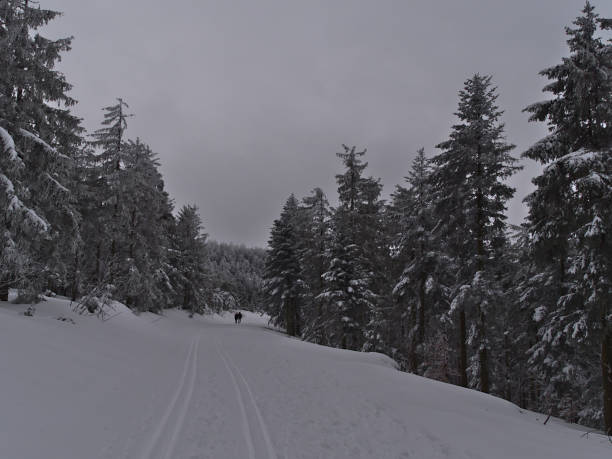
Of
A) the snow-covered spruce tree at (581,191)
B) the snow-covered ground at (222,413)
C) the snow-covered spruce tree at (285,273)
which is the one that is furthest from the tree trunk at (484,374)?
the snow-covered spruce tree at (285,273)

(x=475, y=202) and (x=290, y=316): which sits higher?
(x=475, y=202)

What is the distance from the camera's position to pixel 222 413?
7.02 m

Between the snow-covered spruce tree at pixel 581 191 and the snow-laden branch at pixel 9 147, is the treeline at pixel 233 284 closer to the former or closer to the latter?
the snow-laden branch at pixel 9 147

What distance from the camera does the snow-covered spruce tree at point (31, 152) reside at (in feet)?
37.6

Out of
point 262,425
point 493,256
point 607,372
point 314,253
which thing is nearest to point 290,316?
point 314,253

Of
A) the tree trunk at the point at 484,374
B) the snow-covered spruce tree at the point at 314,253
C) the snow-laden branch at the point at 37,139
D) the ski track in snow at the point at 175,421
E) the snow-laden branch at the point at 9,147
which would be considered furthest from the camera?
the snow-covered spruce tree at the point at 314,253

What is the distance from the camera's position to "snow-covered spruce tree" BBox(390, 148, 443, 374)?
66.9 ft

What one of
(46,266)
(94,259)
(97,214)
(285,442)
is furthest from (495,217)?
(94,259)

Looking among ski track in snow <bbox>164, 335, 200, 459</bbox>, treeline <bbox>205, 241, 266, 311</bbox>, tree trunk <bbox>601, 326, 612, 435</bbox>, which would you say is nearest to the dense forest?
tree trunk <bbox>601, 326, 612, 435</bbox>

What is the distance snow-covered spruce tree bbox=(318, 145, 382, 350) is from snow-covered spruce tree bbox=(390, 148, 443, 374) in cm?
289

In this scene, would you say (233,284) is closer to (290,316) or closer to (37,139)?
(290,316)

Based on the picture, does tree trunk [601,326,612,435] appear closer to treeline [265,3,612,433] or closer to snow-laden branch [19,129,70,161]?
treeline [265,3,612,433]

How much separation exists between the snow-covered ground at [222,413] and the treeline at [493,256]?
16.2ft

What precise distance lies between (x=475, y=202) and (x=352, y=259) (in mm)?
10258
